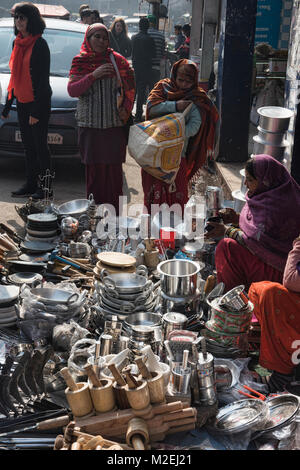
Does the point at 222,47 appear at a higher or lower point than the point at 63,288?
higher

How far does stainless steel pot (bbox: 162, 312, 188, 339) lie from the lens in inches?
129

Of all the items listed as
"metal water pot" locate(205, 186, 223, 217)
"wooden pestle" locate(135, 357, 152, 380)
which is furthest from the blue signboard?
"wooden pestle" locate(135, 357, 152, 380)

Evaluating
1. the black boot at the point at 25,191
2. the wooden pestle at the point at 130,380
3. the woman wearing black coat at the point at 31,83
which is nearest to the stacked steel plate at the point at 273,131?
the woman wearing black coat at the point at 31,83

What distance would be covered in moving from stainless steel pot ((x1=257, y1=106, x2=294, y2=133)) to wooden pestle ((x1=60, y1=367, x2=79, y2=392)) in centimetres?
297

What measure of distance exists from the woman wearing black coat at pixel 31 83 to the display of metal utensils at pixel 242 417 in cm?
393

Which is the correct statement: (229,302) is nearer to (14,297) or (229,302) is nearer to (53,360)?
(53,360)

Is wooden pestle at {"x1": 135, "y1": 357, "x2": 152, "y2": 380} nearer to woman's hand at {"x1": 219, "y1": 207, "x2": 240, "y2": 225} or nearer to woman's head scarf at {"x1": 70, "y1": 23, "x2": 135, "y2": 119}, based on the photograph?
woman's hand at {"x1": 219, "y1": 207, "x2": 240, "y2": 225}

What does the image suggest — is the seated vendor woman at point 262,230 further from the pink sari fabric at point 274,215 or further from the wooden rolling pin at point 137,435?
the wooden rolling pin at point 137,435

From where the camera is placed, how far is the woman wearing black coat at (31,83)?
5.79 metres

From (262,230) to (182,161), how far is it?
5.57ft

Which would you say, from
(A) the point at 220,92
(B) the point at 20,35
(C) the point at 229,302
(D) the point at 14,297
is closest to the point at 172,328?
(C) the point at 229,302

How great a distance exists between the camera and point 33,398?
293cm

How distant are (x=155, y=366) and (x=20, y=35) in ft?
14.3

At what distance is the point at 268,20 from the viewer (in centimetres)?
1105
